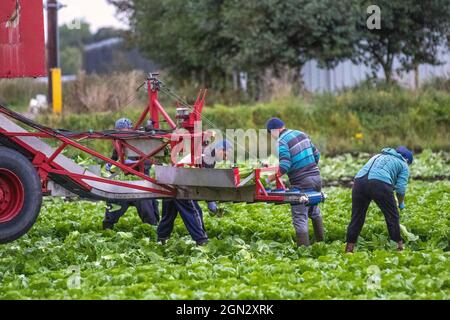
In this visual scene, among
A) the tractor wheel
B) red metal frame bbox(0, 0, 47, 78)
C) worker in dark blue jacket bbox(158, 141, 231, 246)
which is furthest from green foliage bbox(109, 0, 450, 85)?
the tractor wheel

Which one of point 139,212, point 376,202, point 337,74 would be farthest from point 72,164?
point 337,74

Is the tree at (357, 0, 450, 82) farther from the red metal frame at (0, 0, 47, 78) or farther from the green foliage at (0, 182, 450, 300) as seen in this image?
the red metal frame at (0, 0, 47, 78)

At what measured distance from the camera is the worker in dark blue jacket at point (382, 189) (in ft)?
41.0

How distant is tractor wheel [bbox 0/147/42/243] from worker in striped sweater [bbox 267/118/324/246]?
127 inches

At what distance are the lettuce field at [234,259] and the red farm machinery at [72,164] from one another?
2.11ft

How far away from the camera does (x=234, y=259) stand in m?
11.8

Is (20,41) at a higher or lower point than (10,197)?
higher

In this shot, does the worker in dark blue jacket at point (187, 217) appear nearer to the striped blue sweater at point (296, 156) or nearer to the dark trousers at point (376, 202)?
the striped blue sweater at point (296, 156)

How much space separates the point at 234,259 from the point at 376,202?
2.08 metres

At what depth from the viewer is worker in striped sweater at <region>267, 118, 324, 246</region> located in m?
13.1

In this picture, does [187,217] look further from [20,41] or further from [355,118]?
[355,118]

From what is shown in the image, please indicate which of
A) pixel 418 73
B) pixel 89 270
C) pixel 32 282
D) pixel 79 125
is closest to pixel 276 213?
pixel 89 270
